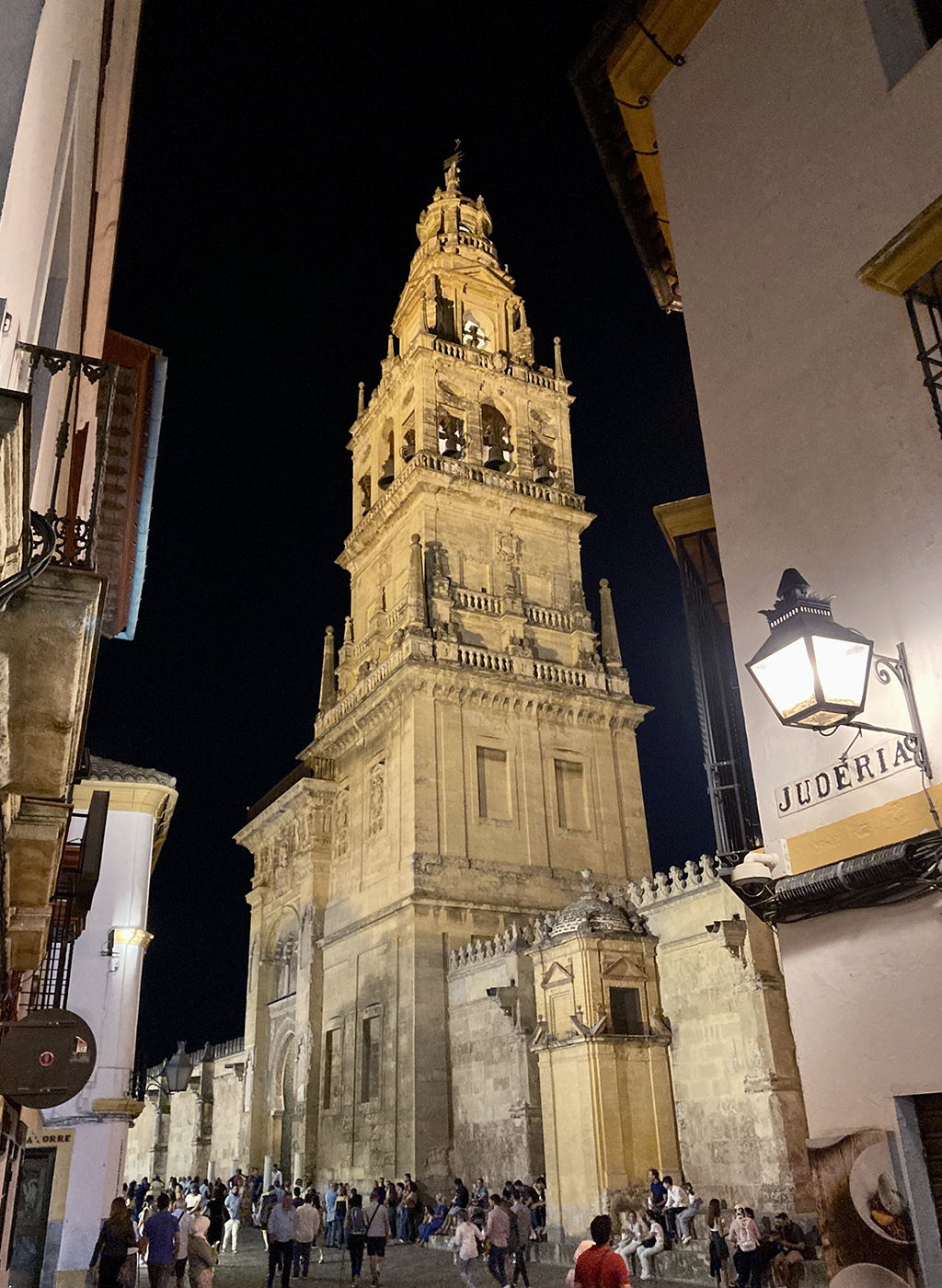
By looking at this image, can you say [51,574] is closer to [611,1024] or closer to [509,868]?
[611,1024]

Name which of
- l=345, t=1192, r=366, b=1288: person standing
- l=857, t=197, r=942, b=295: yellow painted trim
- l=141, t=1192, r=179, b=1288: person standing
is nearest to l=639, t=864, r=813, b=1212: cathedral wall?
l=345, t=1192, r=366, b=1288: person standing

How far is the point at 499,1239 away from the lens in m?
12.7

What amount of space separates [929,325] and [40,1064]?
25.0 feet

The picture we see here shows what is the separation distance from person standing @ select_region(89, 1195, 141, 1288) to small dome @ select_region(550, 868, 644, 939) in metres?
9.72

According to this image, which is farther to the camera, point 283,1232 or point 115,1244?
point 283,1232

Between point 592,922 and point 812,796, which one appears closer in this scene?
point 812,796

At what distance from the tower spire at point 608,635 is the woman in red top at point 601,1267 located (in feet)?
84.3

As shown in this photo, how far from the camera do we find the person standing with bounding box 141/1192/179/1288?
987 cm

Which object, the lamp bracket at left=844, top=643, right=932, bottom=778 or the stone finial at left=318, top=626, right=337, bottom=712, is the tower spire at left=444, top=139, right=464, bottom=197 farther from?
the lamp bracket at left=844, top=643, right=932, bottom=778

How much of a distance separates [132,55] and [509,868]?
2131cm

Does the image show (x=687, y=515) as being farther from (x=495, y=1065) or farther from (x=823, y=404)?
(x=495, y=1065)

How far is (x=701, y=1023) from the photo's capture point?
1656 cm

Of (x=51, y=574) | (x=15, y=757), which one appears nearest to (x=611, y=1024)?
(x=15, y=757)

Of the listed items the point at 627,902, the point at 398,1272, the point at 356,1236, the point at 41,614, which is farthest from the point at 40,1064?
the point at 627,902
